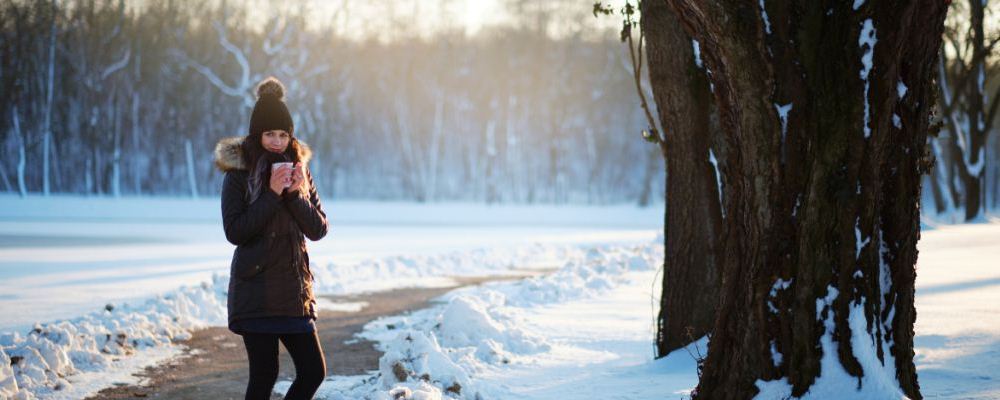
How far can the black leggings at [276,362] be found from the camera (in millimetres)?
3512

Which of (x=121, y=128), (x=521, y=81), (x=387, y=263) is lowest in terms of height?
(x=387, y=263)

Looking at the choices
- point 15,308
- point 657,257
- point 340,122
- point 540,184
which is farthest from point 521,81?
point 15,308

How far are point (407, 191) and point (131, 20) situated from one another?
17.5 meters

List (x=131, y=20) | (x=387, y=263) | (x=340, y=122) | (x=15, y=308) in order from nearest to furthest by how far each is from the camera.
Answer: (x=15, y=308) → (x=387, y=263) → (x=131, y=20) → (x=340, y=122)

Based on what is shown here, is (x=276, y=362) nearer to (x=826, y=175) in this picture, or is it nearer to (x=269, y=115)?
(x=269, y=115)

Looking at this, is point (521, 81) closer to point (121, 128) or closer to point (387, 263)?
point (121, 128)

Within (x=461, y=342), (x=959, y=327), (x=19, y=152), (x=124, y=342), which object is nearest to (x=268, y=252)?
(x=461, y=342)

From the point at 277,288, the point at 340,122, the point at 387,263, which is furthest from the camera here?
the point at 340,122

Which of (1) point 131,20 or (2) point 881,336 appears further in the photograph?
(1) point 131,20

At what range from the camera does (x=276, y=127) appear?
145 inches

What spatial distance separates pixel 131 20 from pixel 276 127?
42384 mm

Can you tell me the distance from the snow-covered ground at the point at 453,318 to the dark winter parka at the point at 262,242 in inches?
47.9

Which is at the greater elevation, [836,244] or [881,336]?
[836,244]

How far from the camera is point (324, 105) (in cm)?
4716
